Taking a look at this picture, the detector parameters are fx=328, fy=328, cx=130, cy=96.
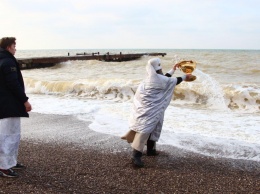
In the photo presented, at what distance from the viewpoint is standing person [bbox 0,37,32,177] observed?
11.9 feet

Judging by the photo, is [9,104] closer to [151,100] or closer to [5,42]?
[5,42]

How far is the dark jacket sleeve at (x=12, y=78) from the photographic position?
11.8 ft

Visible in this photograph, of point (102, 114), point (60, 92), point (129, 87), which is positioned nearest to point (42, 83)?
point (60, 92)

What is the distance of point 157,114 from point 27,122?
3.87 m

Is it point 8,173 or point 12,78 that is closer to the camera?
point 12,78

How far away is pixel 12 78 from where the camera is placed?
142 inches

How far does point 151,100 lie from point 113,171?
41.2 inches

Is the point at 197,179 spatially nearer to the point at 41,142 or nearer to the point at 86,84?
the point at 41,142

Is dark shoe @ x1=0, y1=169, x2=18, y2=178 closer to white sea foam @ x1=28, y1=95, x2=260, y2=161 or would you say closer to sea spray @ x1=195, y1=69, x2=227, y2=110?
white sea foam @ x1=28, y1=95, x2=260, y2=161

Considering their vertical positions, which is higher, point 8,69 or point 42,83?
point 8,69

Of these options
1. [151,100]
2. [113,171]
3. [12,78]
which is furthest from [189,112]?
[12,78]

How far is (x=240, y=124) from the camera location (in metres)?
7.08

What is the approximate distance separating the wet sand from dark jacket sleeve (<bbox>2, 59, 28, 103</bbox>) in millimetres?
979

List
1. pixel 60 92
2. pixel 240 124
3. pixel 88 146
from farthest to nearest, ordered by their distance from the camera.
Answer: pixel 60 92 < pixel 240 124 < pixel 88 146
